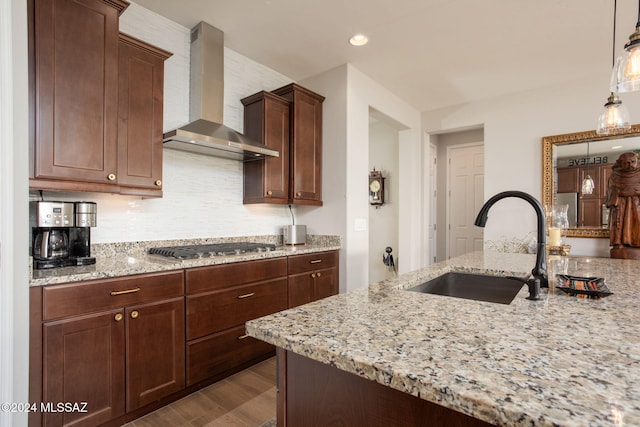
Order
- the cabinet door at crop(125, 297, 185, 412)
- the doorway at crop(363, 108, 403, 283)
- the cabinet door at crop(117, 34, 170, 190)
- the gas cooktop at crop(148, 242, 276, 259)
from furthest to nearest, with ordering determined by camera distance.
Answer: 1. the doorway at crop(363, 108, 403, 283)
2. the gas cooktop at crop(148, 242, 276, 259)
3. the cabinet door at crop(117, 34, 170, 190)
4. the cabinet door at crop(125, 297, 185, 412)

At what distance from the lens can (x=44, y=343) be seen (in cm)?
146

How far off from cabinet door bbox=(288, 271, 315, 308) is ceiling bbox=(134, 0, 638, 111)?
210cm

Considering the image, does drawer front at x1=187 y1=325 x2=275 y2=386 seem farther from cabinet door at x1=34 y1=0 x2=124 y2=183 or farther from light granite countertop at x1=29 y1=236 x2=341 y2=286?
cabinet door at x1=34 y1=0 x2=124 y2=183

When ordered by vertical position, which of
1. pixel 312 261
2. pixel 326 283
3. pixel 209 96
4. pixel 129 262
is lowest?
pixel 326 283

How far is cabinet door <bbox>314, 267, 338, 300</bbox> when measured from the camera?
Answer: 9.75 feet

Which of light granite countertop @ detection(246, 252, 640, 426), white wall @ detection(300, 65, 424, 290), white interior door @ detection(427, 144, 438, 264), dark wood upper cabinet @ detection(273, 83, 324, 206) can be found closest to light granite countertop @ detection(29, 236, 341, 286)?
white wall @ detection(300, 65, 424, 290)

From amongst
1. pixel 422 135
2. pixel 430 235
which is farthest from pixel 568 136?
pixel 430 235

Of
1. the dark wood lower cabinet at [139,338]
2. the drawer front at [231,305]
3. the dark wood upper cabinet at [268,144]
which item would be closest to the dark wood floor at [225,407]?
the dark wood lower cabinet at [139,338]

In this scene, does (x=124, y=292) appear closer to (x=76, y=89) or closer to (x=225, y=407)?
(x=225, y=407)

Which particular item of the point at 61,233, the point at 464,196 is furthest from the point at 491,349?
the point at 464,196

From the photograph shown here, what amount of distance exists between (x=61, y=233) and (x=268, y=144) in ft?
5.64

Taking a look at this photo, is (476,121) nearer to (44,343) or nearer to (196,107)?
(196,107)

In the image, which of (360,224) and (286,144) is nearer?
(286,144)

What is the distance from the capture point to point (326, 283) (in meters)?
3.07
